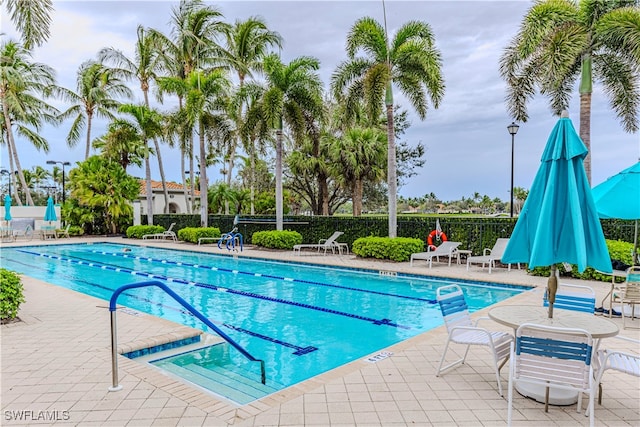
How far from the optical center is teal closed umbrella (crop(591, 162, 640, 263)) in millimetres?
6688

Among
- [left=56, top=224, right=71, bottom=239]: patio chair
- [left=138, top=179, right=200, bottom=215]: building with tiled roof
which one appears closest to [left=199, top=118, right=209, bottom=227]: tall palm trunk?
[left=56, top=224, right=71, bottom=239]: patio chair

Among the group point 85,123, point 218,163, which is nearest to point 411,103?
point 85,123

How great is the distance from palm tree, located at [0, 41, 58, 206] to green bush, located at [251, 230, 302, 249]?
56.1ft

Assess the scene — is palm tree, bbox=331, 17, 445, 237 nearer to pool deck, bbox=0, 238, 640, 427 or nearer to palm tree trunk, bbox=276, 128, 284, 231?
palm tree trunk, bbox=276, 128, 284, 231

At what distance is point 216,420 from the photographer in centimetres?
321

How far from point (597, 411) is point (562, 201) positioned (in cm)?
182

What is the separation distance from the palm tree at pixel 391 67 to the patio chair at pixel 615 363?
9718 mm

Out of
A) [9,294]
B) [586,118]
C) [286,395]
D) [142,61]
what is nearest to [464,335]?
[286,395]

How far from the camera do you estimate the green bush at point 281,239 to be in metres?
16.8

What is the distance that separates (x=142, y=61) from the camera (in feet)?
81.5

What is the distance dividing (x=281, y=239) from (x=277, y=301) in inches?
318

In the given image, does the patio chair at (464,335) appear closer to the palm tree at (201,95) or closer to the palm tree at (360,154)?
the palm tree at (201,95)

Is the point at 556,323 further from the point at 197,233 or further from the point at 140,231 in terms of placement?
the point at 140,231

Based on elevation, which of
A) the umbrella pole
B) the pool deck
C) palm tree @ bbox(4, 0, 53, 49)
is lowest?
the pool deck
